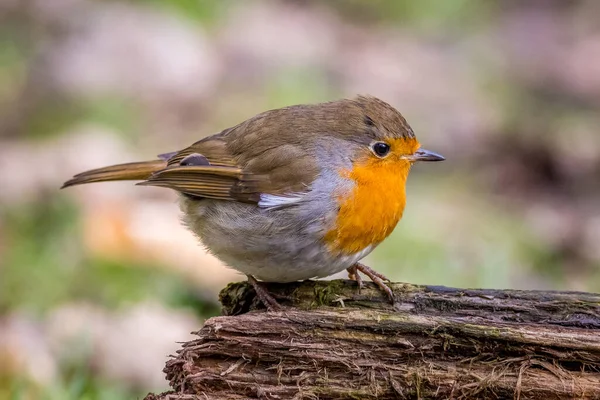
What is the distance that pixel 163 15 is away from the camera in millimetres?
10234

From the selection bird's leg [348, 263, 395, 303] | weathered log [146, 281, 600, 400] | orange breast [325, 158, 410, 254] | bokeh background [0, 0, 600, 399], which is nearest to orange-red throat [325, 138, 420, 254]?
orange breast [325, 158, 410, 254]

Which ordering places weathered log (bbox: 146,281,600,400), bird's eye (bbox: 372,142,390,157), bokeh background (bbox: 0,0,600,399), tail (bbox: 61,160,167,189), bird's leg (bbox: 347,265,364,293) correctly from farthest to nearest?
bokeh background (bbox: 0,0,600,399) < tail (bbox: 61,160,167,189) < bird's eye (bbox: 372,142,390,157) < bird's leg (bbox: 347,265,364,293) < weathered log (bbox: 146,281,600,400)

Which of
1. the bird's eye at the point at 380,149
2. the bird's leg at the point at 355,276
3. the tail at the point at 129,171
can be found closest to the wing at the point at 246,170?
the tail at the point at 129,171

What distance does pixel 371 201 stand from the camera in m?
3.87

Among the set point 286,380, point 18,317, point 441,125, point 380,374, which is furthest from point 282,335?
point 441,125

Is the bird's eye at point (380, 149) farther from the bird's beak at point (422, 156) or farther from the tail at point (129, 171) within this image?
the tail at point (129, 171)

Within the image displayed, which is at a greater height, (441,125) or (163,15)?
(163,15)

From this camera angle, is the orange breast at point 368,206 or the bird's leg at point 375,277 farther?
the orange breast at point 368,206

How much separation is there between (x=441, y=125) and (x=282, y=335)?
565cm

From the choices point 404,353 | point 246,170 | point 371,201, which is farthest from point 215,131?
point 404,353

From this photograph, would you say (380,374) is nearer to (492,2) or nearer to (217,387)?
(217,387)

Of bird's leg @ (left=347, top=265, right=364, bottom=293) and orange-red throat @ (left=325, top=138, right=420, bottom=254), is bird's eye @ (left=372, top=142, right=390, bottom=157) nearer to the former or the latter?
orange-red throat @ (left=325, top=138, right=420, bottom=254)

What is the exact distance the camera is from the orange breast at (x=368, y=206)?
3779 mm

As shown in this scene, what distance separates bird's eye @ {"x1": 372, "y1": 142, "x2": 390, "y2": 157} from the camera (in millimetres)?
4059
